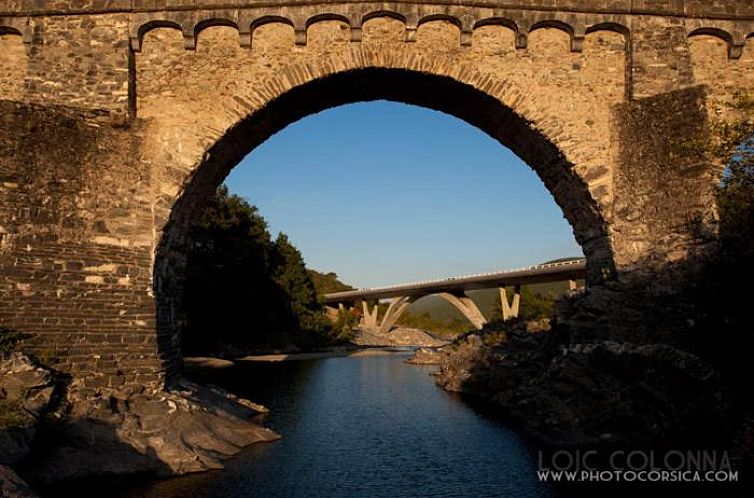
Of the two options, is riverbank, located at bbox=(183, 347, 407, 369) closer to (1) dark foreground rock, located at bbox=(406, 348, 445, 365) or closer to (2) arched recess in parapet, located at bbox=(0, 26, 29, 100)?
(1) dark foreground rock, located at bbox=(406, 348, 445, 365)

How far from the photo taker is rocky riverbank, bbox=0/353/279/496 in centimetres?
877

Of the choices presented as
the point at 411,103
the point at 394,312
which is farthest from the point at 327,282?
the point at 411,103

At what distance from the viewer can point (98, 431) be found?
992 centimetres

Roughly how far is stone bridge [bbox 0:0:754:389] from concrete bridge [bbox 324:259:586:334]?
23.2 meters

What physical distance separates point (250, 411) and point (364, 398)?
4.54m

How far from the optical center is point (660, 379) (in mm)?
11117

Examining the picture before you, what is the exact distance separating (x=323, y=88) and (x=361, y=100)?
4.67 feet

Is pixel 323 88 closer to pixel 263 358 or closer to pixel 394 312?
pixel 263 358

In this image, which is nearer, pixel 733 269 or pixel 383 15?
pixel 733 269

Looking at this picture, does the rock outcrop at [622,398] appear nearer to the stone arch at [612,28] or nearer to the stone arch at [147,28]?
the stone arch at [612,28]

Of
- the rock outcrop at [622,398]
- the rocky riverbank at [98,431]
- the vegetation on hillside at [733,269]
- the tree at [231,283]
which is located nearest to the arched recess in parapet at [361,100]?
the rocky riverbank at [98,431]

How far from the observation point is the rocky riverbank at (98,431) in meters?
8.77

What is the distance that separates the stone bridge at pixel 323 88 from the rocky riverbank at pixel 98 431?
1140mm

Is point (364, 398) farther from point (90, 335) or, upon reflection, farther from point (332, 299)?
point (332, 299)
